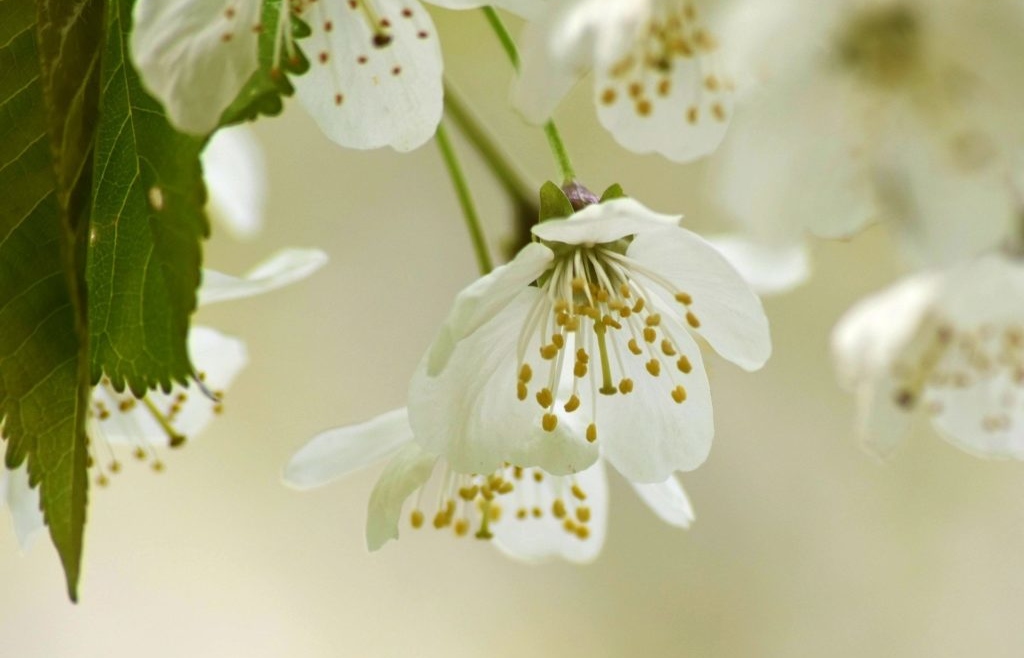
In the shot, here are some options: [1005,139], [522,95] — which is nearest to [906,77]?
[1005,139]

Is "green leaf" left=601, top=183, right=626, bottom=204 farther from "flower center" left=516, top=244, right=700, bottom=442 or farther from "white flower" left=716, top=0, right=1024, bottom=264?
"white flower" left=716, top=0, right=1024, bottom=264

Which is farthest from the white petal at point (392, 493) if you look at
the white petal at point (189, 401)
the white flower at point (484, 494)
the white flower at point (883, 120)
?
the white flower at point (883, 120)

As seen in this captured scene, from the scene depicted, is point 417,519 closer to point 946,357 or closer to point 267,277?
point 267,277

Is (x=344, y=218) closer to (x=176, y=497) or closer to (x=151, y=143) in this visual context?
(x=176, y=497)

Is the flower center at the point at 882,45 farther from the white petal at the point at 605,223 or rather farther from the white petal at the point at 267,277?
the white petal at the point at 267,277

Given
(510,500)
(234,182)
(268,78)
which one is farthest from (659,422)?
(234,182)
